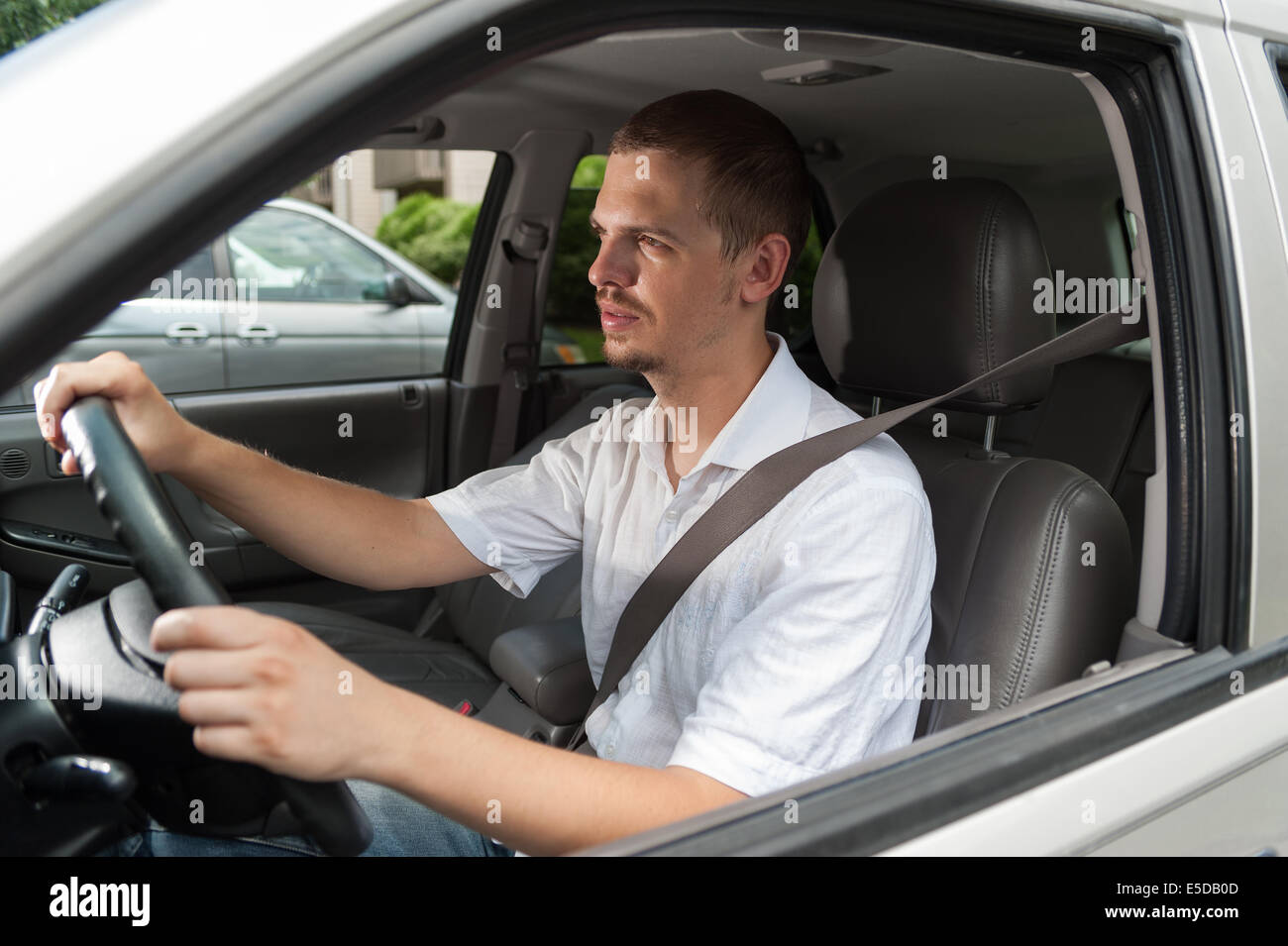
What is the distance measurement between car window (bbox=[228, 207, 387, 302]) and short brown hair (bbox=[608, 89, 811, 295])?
2.95 m

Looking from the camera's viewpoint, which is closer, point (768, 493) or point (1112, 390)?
point (768, 493)

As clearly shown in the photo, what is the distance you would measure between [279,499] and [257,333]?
2.73 m

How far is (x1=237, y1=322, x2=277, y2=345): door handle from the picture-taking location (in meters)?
3.92

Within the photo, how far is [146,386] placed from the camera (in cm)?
128

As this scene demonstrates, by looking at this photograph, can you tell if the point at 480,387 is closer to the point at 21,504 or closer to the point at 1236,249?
the point at 21,504

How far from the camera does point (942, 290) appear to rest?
1665mm

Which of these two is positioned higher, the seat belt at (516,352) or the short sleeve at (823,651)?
the seat belt at (516,352)

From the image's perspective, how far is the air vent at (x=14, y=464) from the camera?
2799 millimetres

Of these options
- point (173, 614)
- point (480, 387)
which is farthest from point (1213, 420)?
point (480, 387)

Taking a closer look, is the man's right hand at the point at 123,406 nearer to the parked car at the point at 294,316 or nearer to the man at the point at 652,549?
the man at the point at 652,549

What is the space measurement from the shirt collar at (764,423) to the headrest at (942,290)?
0.20 metres
